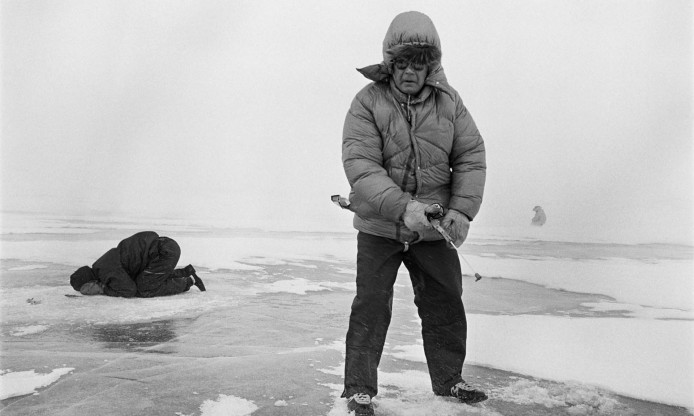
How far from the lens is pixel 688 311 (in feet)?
16.5

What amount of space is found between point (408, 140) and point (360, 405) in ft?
3.71

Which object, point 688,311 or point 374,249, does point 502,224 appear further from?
point 374,249

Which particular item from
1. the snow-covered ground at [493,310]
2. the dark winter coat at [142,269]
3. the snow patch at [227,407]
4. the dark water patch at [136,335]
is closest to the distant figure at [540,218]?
the snow-covered ground at [493,310]

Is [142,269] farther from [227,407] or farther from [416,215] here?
[416,215]

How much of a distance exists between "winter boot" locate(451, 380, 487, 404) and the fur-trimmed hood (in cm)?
130

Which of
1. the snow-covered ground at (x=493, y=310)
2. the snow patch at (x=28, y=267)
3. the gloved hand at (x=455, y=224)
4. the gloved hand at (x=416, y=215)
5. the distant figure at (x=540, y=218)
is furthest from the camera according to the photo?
the distant figure at (x=540, y=218)

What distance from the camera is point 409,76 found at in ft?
8.64

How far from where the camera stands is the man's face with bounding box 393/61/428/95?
2.63 meters

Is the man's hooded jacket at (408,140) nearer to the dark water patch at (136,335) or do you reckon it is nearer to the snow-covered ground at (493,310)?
the snow-covered ground at (493,310)

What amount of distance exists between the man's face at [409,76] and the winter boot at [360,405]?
1.31 m

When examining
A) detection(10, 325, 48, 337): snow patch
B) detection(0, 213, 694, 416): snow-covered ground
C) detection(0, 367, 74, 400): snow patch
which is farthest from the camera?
detection(10, 325, 48, 337): snow patch

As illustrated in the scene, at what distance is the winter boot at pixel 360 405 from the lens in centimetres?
248

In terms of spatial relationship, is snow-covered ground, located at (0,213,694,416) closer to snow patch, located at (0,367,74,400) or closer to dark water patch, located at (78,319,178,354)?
snow patch, located at (0,367,74,400)

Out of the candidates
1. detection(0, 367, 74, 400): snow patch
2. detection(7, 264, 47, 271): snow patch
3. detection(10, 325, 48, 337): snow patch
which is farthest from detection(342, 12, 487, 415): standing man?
detection(7, 264, 47, 271): snow patch
